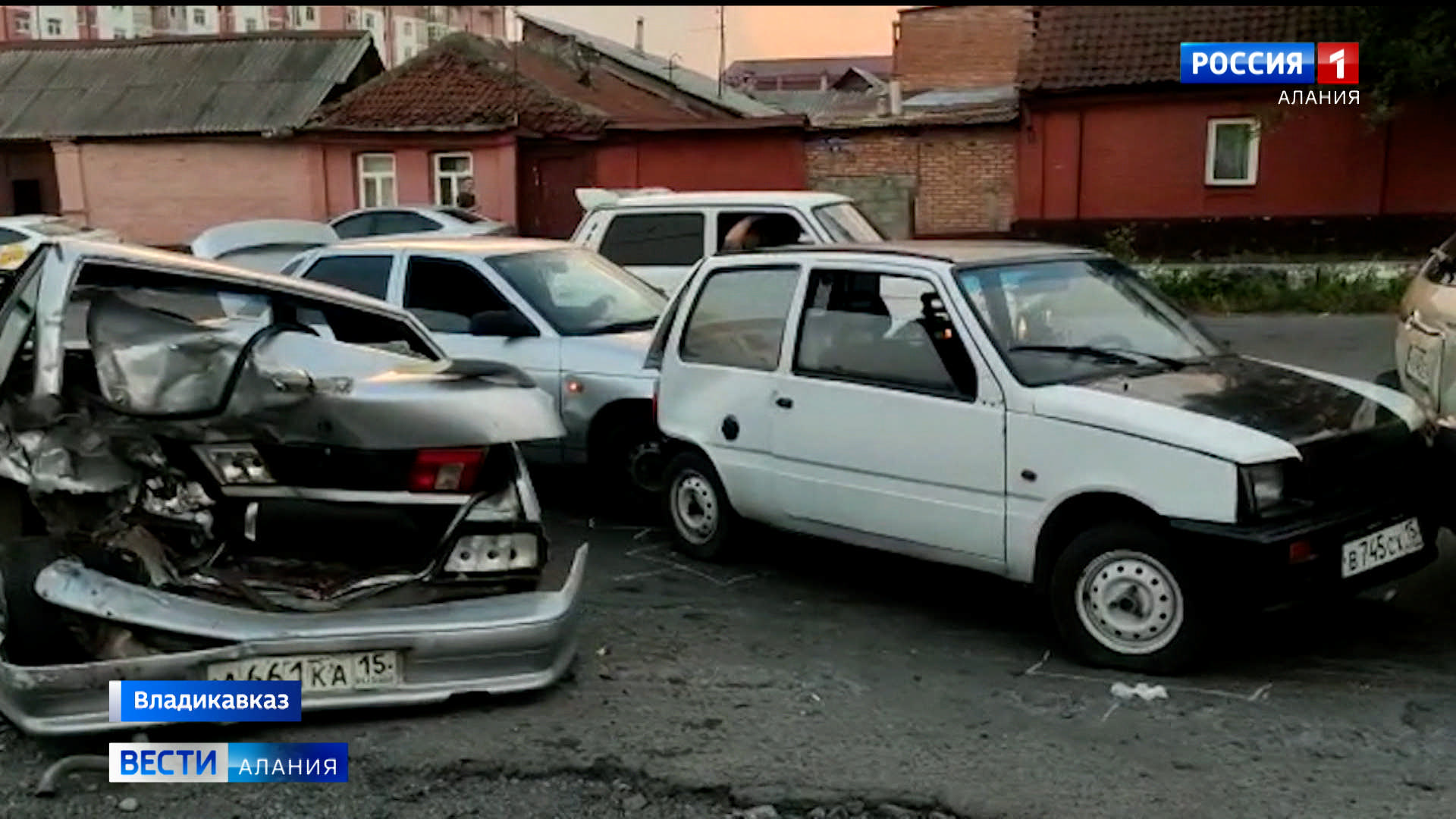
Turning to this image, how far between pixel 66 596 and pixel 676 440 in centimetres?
308

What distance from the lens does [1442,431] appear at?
204 inches

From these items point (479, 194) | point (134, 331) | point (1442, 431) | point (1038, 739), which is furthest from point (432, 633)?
point (479, 194)

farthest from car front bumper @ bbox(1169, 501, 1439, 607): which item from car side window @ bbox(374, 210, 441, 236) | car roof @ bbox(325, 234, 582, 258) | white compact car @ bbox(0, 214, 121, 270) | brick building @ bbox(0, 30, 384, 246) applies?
brick building @ bbox(0, 30, 384, 246)

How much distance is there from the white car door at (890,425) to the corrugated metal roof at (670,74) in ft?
86.3

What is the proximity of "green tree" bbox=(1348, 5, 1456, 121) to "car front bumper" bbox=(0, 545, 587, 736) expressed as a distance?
1616 cm

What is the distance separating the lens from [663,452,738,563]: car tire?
21.0 feet

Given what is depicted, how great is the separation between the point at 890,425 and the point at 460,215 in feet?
54.9

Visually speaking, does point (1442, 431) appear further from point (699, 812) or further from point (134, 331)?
point (134, 331)

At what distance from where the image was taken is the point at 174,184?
28.4 m

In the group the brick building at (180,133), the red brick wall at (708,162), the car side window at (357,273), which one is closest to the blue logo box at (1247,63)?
the red brick wall at (708,162)

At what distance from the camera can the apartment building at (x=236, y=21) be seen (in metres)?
64.1

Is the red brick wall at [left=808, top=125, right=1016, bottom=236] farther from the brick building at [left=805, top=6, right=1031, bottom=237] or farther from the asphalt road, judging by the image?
the asphalt road

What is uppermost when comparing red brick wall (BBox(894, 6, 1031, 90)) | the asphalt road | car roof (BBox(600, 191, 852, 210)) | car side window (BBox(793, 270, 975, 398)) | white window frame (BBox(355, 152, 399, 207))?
red brick wall (BBox(894, 6, 1031, 90))

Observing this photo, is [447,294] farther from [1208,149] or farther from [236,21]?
[236,21]
